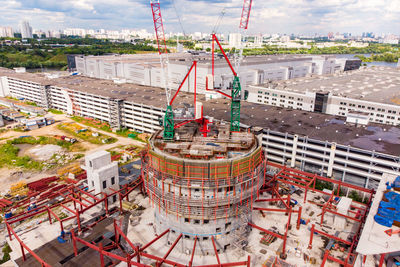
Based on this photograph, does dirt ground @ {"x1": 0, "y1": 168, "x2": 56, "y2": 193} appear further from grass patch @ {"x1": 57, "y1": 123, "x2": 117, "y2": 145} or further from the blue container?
the blue container

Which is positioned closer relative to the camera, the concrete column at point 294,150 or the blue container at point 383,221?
the blue container at point 383,221

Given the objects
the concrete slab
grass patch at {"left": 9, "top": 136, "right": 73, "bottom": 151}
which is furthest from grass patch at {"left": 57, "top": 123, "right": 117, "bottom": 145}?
the concrete slab

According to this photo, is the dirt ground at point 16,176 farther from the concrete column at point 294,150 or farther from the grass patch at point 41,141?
the concrete column at point 294,150

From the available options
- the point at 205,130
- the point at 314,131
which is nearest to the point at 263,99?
the point at 314,131

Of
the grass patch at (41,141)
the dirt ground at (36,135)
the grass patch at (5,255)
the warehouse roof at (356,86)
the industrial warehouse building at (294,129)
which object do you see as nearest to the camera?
the grass patch at (5,255)

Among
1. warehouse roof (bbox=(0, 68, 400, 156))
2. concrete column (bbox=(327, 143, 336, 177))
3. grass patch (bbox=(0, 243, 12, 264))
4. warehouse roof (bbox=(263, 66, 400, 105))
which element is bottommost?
grass patch (bbox=(0, 243, 12, 264))

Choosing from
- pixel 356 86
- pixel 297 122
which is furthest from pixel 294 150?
pixel 356 86

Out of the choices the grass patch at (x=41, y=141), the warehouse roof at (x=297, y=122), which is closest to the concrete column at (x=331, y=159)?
the warehouse roof at (x=297, y=122)
